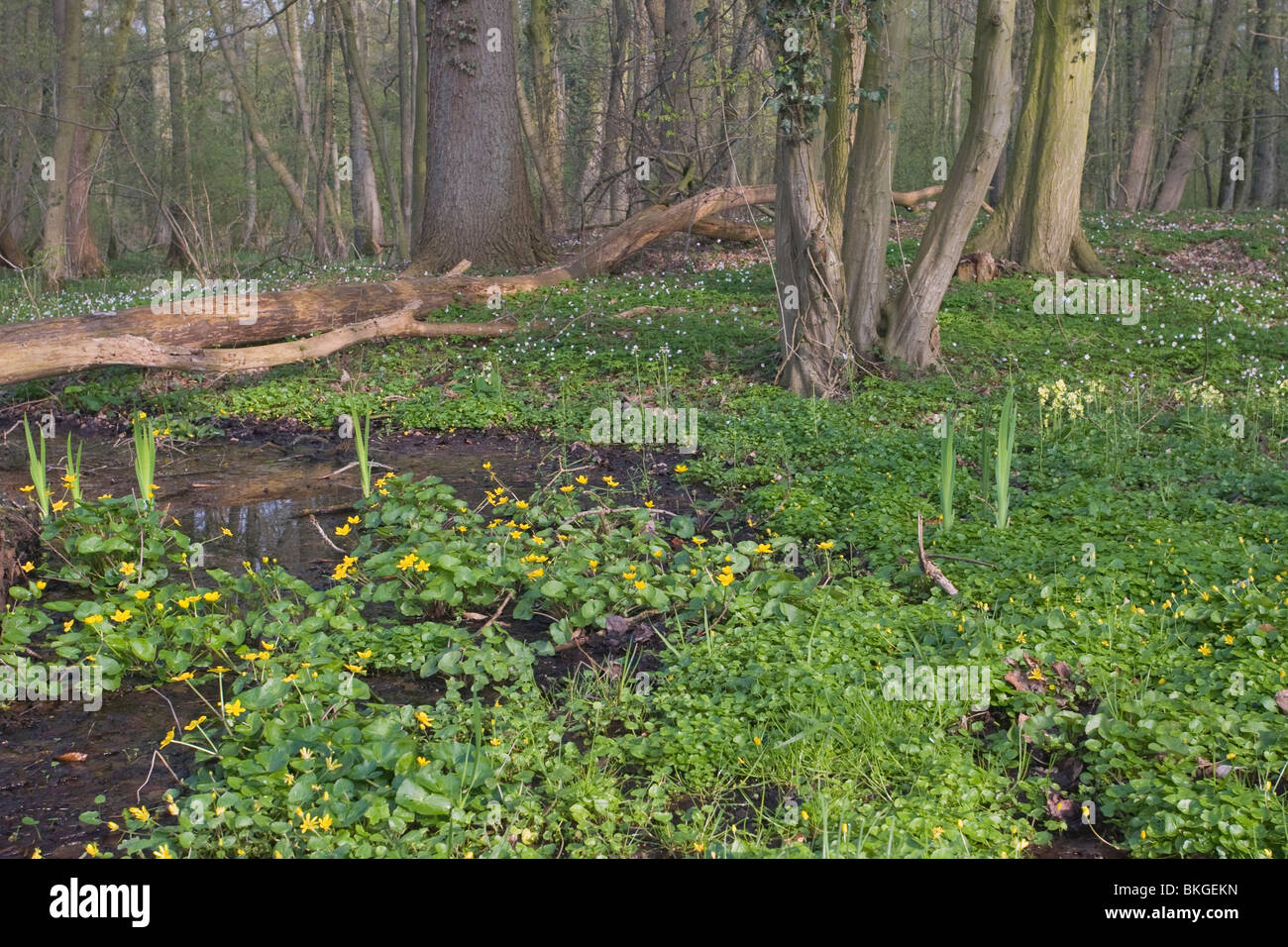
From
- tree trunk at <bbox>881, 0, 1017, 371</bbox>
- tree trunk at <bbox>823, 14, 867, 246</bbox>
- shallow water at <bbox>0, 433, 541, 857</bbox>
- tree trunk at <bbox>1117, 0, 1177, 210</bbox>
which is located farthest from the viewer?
tree trunk at <bbox>1117, 0, 1177, 210</bbox>

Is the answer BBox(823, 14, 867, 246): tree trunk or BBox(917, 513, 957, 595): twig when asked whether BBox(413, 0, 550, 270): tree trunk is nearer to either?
BBox(823, 14, 867, 246): tree trunk

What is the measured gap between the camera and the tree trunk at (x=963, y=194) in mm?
8141

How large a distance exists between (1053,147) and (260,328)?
8.78m

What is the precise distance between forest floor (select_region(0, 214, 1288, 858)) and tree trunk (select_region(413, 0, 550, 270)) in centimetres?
554

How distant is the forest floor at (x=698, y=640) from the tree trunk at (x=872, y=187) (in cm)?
82

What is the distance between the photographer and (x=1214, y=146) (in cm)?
2997

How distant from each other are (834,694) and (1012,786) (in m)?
0.67

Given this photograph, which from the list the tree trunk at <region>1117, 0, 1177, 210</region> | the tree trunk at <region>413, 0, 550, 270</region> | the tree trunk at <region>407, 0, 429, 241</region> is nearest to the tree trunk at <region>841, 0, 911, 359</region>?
the tree trunk at <region>413, 0, 550, 270</region>

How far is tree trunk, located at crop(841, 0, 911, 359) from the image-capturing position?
329 inches

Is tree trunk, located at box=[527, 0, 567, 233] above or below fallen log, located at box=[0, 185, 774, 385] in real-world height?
above

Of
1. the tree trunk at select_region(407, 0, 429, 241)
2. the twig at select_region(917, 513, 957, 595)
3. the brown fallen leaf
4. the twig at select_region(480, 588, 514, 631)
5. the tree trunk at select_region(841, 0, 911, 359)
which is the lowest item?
the brown fallen leaf

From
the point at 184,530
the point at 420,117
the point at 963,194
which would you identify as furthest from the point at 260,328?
the point at 420,117

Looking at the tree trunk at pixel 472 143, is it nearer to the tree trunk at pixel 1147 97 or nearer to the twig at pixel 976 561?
the twig at pixel 976 561

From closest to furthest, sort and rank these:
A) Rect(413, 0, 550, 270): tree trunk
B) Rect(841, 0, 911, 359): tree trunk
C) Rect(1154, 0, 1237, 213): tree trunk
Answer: Rect(841, 0, 911, 359): tree trunk → Rect(413, 0, 550, 270): tree trunk → Rect(1154, 0, 1237, 213): tree trunk
